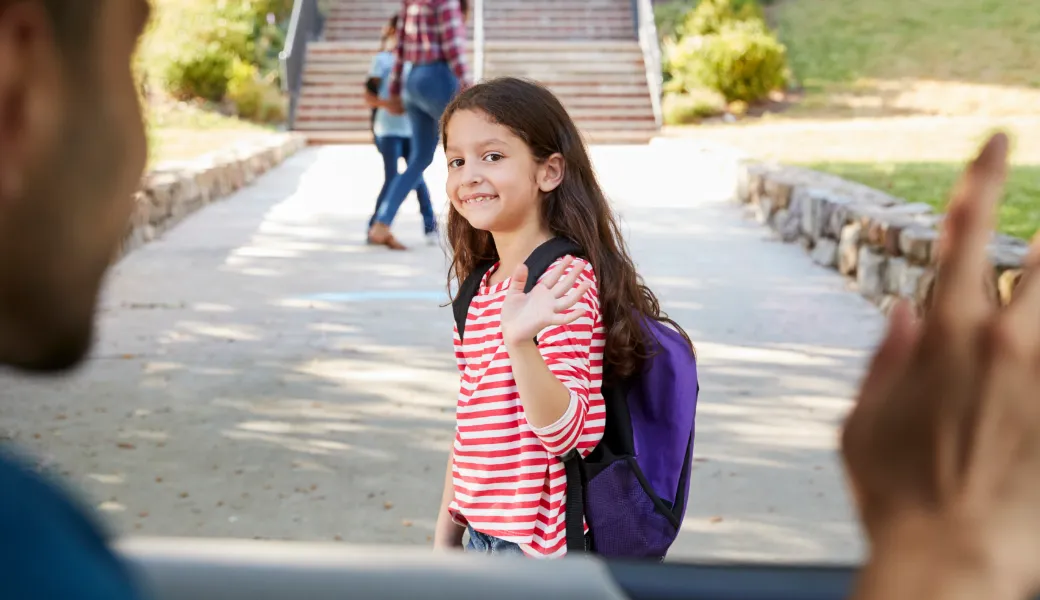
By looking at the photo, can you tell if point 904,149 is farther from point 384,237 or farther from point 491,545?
point 491,545

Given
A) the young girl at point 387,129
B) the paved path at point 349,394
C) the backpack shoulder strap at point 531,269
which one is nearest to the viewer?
the backpack shoulder strap at point 531,269

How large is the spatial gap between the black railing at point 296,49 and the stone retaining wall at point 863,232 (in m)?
10.2

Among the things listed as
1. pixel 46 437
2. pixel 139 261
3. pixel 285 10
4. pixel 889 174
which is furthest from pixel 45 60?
pixel 285 10

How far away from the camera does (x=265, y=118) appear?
21047 mm

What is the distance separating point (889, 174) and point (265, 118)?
39.2ft

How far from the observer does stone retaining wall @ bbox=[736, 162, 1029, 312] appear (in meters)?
6.27

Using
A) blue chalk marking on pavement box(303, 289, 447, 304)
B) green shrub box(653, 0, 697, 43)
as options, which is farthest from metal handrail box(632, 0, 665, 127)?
blue chalk marking on pavement box(303, 289, 447, 304)

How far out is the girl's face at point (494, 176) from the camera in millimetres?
2457

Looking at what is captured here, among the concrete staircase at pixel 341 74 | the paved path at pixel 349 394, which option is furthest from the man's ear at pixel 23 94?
the concrete staircase at pixel 341 74

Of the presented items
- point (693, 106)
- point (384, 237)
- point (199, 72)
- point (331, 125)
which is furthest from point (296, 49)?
point (384, 237)

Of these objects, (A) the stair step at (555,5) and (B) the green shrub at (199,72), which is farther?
(A) the stair step at (555,5)

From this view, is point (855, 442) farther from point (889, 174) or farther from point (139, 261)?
point (889, 174)

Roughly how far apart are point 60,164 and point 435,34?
318 inches

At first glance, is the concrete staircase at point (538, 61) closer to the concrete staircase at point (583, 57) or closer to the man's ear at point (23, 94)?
the concrete staircase at point (583, 57)
